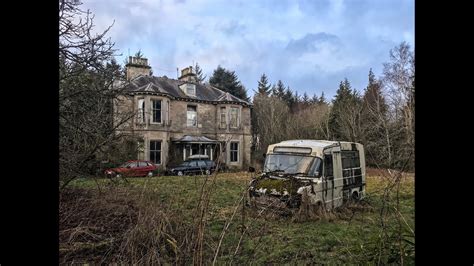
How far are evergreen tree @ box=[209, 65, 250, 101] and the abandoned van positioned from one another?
1290 inches

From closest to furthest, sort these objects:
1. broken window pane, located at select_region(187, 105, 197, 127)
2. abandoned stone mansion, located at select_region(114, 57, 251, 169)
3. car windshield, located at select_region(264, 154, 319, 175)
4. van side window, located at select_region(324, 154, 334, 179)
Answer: car windshield, located at select_region(264, 154, 319, 175), van side window, located at select_region(324, 154, 334, 179), abandoned stone mansion, located at select_region(114, 57, 251, 169), broken window pane, located at select_region(187, 105, 197, 127)

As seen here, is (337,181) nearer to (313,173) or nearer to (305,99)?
(313,173)

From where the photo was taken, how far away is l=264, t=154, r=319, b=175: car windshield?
10844mm

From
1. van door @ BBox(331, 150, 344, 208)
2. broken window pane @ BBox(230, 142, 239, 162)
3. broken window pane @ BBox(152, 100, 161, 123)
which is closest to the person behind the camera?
van door @ BBox(331, 150, 344, 208)

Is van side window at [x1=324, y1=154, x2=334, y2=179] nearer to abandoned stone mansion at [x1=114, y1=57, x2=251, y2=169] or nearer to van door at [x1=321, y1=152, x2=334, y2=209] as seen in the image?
van door at [x1=321, y1=152, x2=334, y2=209]

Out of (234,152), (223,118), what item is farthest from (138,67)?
(234,152)

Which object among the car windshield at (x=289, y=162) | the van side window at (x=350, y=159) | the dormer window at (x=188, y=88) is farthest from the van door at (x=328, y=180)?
the dormer window at (x=188, y=88)

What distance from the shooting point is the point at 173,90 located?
30453 mm

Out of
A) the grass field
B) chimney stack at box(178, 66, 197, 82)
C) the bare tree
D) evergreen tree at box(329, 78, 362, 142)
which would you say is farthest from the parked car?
chimney stack at box(178, 66, 197, 82)

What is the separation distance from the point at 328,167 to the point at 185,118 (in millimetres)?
20655
